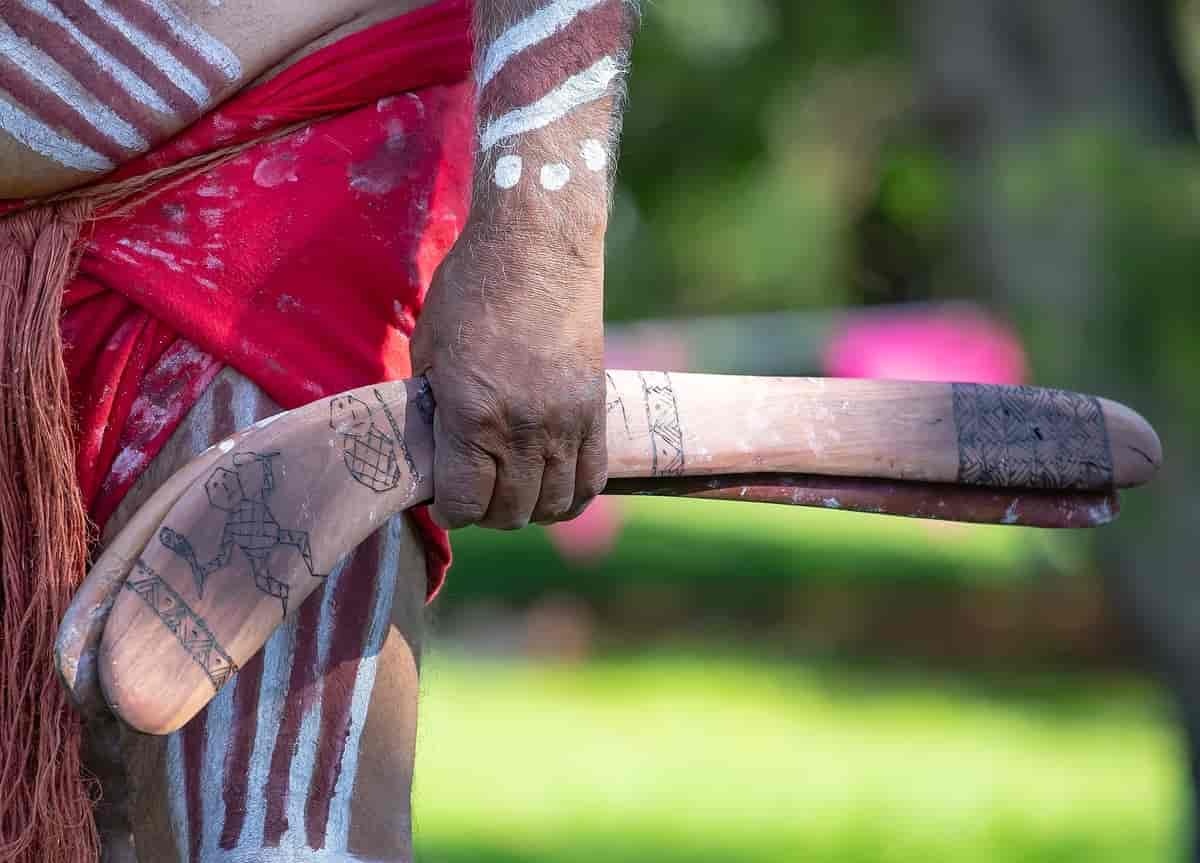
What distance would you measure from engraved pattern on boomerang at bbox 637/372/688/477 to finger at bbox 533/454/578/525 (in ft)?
0.34

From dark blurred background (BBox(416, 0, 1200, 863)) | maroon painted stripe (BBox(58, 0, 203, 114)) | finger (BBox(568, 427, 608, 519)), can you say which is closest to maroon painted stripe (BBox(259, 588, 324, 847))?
finger (BBox(568, 427, 608, 519))

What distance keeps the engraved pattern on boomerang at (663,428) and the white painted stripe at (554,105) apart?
26cm

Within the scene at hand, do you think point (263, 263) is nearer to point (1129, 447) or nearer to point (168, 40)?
point (168, 40)

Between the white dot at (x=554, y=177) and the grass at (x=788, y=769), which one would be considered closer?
the white dot at (x=554, y=177)

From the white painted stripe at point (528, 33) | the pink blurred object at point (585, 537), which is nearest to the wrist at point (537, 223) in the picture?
the white painted stripe at point (528, 33)

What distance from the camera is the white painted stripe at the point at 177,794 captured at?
56.9 inches

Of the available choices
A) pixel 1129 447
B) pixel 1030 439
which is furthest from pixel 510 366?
pixel 1129 447

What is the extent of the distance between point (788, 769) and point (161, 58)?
4.48 metres

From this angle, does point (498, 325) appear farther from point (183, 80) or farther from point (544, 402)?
point (183, 80)

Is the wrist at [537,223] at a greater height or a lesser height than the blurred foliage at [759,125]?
lesser

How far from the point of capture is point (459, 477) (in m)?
1.42

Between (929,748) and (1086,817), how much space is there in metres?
1.06

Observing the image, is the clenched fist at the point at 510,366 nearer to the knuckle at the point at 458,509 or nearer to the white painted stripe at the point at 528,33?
the knuckle at the point at 458,509

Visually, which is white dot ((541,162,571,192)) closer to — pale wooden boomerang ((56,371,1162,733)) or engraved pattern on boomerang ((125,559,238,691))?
pale wooden boomerang ((56,371,1162,733))
